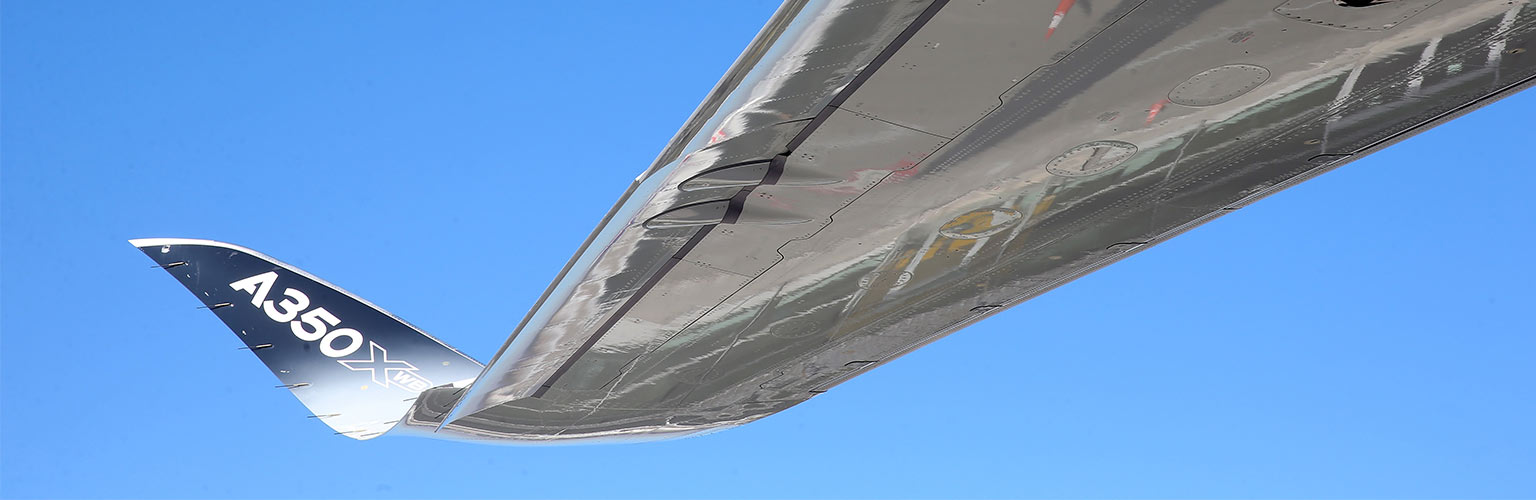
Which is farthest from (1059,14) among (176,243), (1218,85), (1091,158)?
(176,243)

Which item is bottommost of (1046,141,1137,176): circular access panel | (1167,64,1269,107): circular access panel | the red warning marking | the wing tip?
(1046,141,1137,176): circular access panel

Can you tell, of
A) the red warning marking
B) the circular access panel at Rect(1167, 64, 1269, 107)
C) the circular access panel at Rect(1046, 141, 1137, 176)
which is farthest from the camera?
the circular access panel at Rect(1046, 141, 1137, 176)

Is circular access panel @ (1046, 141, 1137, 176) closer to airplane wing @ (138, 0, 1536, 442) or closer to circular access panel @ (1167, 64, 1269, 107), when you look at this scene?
airplane wing @ (138, 0, 1536, 442)

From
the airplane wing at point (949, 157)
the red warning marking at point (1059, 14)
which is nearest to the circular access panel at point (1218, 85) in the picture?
the airplane wing at point (949, 157)

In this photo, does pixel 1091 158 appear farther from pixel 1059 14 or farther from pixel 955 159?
pixel 1059 14

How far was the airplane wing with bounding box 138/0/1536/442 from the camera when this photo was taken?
3.93 meters

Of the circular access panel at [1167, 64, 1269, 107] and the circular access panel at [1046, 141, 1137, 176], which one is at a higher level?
the circular access panel at [1167, 64, 1269, 107]

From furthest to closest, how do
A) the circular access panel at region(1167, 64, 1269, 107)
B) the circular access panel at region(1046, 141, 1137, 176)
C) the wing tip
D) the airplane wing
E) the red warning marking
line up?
the wing tip → the circular access panel at region(1046, 141, 1137, 176) → the circular access panel at region(1167, 64, 1269, 107) → the airplane wing → the red warning marking

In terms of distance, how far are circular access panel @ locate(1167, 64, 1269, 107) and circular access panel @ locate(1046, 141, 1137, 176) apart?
42cm

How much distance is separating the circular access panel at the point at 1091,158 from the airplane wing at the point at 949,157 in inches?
0.6

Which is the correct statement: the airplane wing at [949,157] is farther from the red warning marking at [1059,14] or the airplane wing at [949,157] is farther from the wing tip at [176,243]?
the wing tip at [176,243]

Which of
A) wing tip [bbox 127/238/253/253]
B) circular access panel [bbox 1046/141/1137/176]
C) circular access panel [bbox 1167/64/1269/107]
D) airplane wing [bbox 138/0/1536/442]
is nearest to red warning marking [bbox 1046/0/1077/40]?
airplane wing [bbox 138/0/1536/442]

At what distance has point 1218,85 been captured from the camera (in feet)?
14.7

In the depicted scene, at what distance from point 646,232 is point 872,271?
1.51 meters
